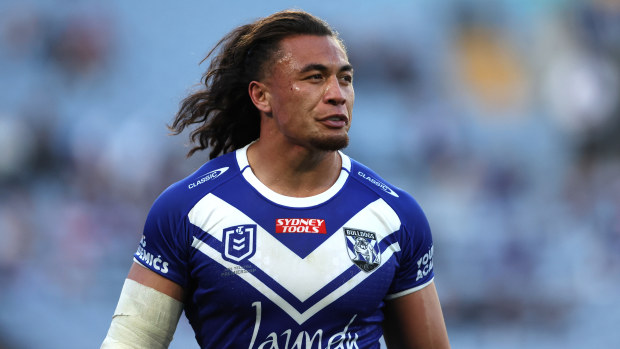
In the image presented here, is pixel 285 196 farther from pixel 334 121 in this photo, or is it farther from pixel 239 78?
pixel 239 78

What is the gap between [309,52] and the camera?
357 centimetres

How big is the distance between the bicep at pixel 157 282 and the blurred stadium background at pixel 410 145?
6.32 meters

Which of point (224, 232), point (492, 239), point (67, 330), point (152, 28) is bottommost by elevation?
point (67, 330)

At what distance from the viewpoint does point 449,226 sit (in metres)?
10.5

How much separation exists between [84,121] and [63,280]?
205 centimetres

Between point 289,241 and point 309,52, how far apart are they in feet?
2.54

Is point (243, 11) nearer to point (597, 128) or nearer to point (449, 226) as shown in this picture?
point (449, 226)

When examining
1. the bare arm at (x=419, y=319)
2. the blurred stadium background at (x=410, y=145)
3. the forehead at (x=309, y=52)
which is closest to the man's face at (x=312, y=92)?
the forehead at (x=309, y=52)

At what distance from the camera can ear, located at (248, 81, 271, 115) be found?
3.70 m

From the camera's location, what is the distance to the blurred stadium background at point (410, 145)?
32.7ft

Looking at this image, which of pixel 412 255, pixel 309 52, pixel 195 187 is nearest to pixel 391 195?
pixel 412 255

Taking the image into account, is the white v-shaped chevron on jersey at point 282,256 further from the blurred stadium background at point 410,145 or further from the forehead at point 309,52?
the blurred stadium background at point 410,145

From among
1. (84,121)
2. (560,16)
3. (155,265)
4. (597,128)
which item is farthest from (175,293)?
(560,16)

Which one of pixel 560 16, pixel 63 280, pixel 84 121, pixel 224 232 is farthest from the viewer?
pixel 560 16
